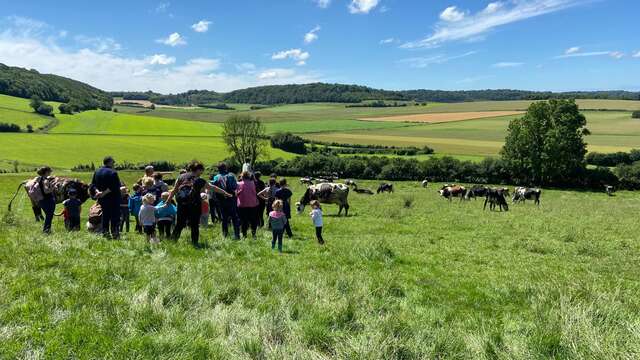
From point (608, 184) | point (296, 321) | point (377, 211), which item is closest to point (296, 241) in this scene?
point (296, 321)

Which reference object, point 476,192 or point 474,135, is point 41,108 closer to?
point 474,135

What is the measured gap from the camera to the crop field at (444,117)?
129 meters

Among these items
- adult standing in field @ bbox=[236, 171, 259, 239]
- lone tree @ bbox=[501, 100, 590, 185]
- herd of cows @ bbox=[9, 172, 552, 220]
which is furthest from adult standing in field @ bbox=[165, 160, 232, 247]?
lone tree @ bbox=[501, 100, 590, 185]

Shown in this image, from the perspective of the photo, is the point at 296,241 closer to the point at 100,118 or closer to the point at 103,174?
the point at 103,174

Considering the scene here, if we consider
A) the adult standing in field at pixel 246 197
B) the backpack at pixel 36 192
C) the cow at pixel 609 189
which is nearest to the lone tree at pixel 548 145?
the cow at pixel 609 189

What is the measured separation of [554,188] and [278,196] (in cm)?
4987

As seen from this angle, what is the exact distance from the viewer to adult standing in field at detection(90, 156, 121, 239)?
37.2 ft

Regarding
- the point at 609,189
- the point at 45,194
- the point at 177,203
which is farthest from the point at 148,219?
the point at 609,189

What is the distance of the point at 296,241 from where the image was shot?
13367 millimetres

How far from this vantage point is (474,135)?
324 feet

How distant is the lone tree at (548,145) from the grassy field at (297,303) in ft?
155

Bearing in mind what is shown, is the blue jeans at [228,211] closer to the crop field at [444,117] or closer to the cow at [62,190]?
the cow at [62,190]

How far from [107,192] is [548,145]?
5429cm

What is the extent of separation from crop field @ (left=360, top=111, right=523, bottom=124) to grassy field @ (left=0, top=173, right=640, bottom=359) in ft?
391
